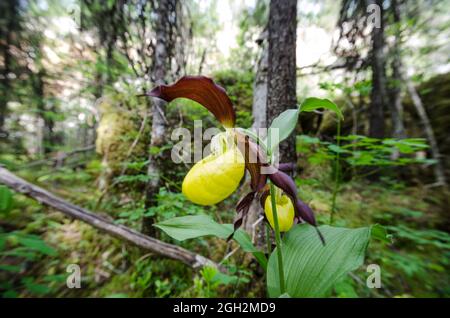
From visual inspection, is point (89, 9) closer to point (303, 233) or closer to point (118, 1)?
point (118, 1)

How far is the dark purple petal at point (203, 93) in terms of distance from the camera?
27.3 inches

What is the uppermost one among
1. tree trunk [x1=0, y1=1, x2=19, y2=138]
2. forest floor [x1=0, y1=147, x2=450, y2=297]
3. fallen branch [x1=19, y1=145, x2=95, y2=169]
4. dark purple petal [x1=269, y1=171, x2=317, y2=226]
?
tree trunk [x1=0, y1=1, x2=19, y2=138]

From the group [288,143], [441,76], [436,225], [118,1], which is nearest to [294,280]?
[288,143]

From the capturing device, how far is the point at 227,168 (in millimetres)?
669

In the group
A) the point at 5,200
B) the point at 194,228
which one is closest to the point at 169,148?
the point at 5,200

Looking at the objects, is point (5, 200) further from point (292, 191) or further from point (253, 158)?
point (292, 191)

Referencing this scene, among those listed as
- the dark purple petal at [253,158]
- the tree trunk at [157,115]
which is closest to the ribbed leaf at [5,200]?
the tree trunk at [157,115]

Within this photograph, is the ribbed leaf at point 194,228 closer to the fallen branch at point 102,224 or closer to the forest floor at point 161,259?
the forest floor at point 161,259

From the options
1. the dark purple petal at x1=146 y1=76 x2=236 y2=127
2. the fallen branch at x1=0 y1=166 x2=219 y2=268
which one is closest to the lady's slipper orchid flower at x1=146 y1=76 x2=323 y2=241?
the dark purple petal at x1=146 y1=76 x2=236 y2=127

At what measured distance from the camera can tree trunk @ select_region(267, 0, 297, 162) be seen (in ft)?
3.65

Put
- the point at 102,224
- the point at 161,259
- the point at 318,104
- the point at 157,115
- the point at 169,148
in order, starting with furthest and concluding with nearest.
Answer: the point at 169,148, the point at 157,115, the point at 161,259, the point at 102,224, the point at 318,104

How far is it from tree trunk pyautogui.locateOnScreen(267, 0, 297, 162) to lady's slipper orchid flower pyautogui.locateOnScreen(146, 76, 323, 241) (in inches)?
16.0

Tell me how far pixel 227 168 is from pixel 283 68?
0.75m

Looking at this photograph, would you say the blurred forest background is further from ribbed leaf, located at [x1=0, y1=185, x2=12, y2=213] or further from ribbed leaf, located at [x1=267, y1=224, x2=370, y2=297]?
ribbed leaf, located at [x1=267, y1=224, x2=370, y2=297]
